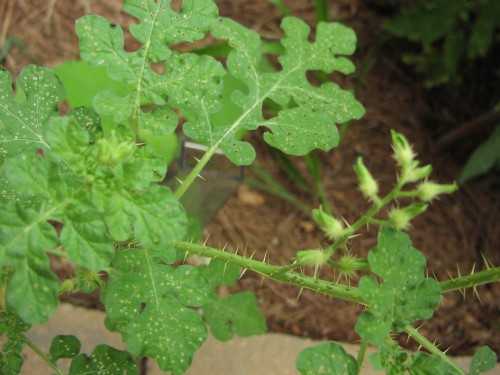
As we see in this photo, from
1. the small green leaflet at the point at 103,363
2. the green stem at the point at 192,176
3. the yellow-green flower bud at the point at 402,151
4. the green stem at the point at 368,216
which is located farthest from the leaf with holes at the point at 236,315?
the yellow-green flower bud at the point at 402,151

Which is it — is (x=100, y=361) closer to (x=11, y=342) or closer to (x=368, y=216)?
(x=11, y=342)

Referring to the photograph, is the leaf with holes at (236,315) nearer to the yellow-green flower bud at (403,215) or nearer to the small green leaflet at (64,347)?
the small green leaflet at (64,347)

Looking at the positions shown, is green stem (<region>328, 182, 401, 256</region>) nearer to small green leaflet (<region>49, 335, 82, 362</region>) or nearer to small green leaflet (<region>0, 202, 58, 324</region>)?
small green leaflet (<region>0, 202, 58, 324</region>)

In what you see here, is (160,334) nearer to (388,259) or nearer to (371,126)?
(388,259)

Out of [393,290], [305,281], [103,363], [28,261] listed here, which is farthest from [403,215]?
[103,363]

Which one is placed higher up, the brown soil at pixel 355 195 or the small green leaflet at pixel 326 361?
the small green leaflet at pixel 326 361

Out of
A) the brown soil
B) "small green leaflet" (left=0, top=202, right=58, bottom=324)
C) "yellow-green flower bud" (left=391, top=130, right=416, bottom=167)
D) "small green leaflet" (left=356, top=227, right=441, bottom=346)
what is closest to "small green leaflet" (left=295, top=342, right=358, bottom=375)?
"small green leaflet" (left=356, top=227, right=441, bottom=346)
